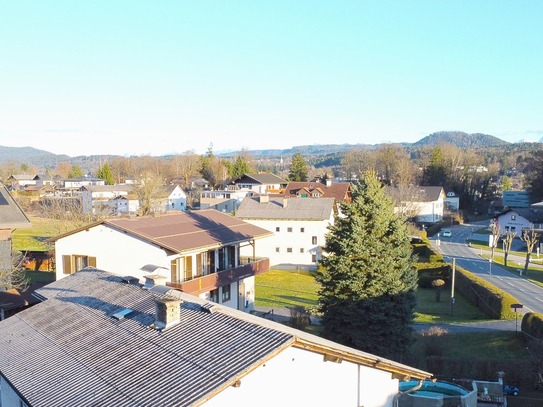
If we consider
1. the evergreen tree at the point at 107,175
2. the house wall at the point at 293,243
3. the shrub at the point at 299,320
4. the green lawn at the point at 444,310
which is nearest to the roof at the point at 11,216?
the shrub at the point at 299,320

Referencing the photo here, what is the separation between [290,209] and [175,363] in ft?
137

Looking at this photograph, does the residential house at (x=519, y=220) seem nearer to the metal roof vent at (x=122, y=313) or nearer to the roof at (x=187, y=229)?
the roof at (x=187, y=229)

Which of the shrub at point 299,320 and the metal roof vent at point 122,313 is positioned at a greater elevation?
the metal roof vent at point 122,313

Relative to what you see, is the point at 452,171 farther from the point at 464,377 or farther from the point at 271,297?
the point at 464,377

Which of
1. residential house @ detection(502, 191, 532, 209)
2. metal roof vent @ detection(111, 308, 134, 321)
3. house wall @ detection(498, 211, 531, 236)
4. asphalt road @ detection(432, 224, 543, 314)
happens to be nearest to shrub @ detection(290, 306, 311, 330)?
asphalt road @ detection(432, 224, 543, 314)

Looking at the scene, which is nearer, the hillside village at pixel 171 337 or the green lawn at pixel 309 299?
the hillside village at pixel 171 337

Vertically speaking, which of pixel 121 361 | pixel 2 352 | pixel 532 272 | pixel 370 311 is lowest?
pixel 532 272

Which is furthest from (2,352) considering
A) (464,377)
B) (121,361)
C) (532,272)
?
(532,272)

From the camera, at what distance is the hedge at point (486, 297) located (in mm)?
32031

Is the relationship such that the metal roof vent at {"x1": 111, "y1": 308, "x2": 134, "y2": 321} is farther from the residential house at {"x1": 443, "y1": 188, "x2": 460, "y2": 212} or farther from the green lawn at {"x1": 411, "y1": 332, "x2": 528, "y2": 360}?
the residential house at {"x1": 443, "y1": 188, "x2": 460, "y2": 212}

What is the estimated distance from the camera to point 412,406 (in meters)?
16.9

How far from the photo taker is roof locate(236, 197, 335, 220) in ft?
164

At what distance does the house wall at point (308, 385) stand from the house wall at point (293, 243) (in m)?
36.2

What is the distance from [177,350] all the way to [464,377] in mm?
15868
